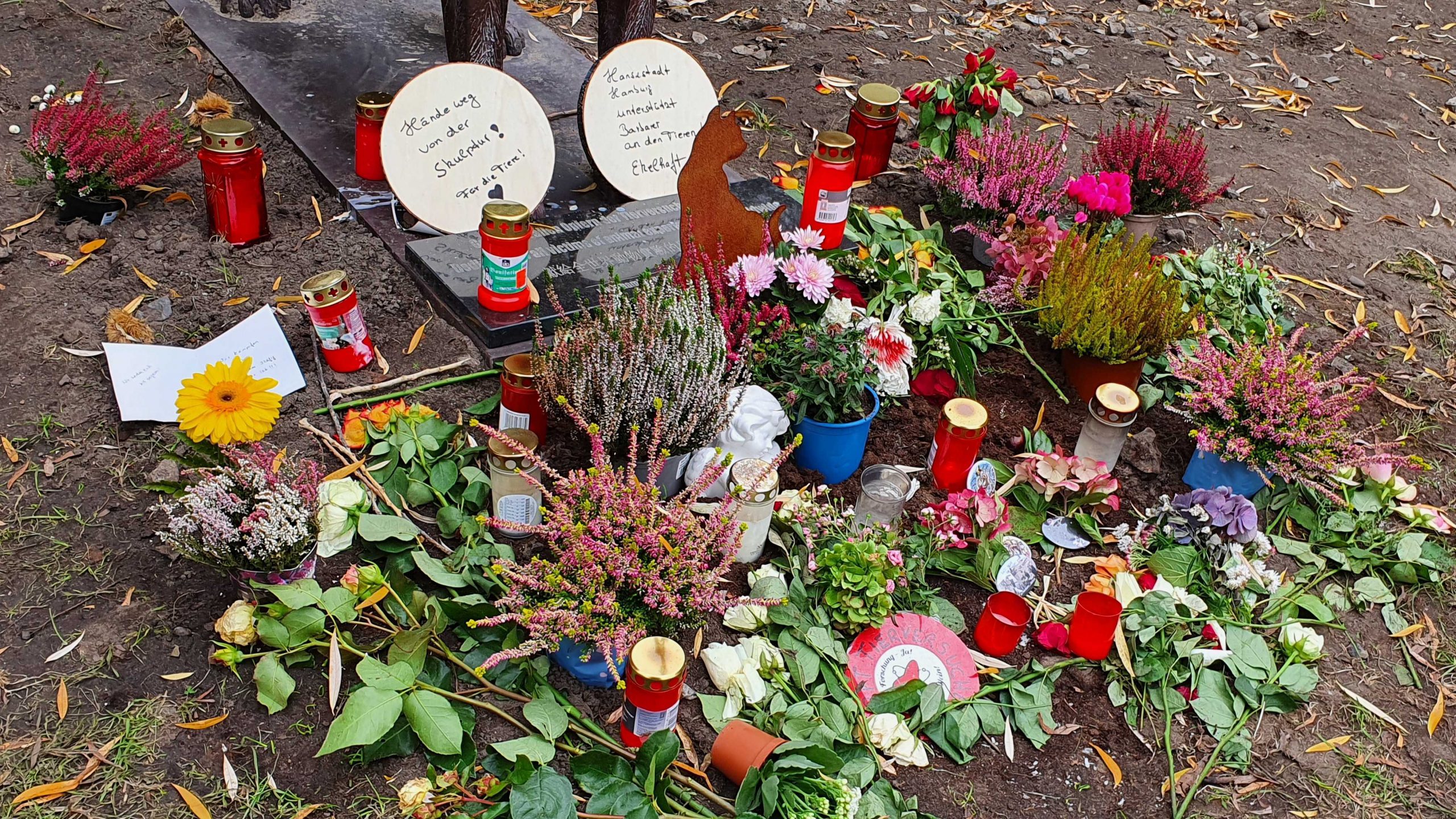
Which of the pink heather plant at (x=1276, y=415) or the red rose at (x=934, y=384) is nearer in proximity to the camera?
the pink heather plant at (x=1276, y=415)

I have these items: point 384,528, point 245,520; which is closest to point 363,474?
point 384,528

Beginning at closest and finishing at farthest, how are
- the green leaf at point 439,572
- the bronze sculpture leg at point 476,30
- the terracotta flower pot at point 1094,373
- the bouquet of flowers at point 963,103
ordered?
the green leaf at point 439,572 < the terracotta flower pot at point 1094,373 < the bronze sculpture leg at point 476,30 < the bouquet of flowers at point 963,103

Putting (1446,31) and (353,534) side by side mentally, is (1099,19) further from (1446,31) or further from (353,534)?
(353,534)

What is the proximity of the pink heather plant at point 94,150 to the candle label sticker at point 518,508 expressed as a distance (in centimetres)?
205

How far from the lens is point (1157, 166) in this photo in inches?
155

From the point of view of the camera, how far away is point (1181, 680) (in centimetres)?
249

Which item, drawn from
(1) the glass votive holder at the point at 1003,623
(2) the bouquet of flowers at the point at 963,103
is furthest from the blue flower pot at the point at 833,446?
(2) the bouquet of flowers at the point at 963,103

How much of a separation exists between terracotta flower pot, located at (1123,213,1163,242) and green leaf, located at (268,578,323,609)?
3.10 meters

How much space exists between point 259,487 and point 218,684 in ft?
1.37

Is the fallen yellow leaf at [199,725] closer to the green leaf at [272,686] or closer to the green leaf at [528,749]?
the green leaf at [272,686]

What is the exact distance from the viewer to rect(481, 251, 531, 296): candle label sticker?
9.87 feet

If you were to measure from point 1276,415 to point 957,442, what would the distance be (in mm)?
887

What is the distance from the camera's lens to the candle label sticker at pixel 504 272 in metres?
3.01

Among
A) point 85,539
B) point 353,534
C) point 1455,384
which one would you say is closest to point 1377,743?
point 1455,384
